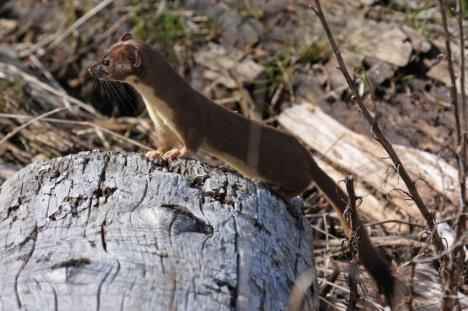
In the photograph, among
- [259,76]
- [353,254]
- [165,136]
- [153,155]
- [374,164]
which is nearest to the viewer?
[353,254]

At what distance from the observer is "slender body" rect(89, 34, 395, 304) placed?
434cm

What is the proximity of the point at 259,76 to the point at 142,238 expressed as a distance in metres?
3.41

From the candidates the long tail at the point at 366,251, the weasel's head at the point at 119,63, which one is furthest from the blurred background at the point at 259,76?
the weasel's head at the point at 119,63

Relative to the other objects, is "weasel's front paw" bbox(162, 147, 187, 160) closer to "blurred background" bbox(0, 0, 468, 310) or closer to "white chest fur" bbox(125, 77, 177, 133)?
"white chest fur" bbox(125, 77, 177, 133)

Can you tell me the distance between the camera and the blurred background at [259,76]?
18.7 feet

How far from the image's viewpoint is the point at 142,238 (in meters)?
3.27

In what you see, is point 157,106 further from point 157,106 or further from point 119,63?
point 119,63

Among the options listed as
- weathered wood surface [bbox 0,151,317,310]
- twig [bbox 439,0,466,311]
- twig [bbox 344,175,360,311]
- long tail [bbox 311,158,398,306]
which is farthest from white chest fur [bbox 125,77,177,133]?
twig [bbox 439,0,466,311]

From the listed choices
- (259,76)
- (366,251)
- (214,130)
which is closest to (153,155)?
(214,130)

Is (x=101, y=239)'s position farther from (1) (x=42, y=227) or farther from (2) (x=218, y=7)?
(2) (x=218, y=7)

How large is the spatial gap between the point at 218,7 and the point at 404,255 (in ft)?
9.78

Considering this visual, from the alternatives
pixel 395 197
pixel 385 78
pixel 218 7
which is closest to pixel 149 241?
pixel 395 197

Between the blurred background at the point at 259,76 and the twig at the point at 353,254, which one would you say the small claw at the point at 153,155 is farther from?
the blurred background at the point at 259,76

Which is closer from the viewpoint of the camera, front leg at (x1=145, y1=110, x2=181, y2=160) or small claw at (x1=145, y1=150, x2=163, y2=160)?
small claw at (x1=145, y1=150, x2=163, y2=160)
